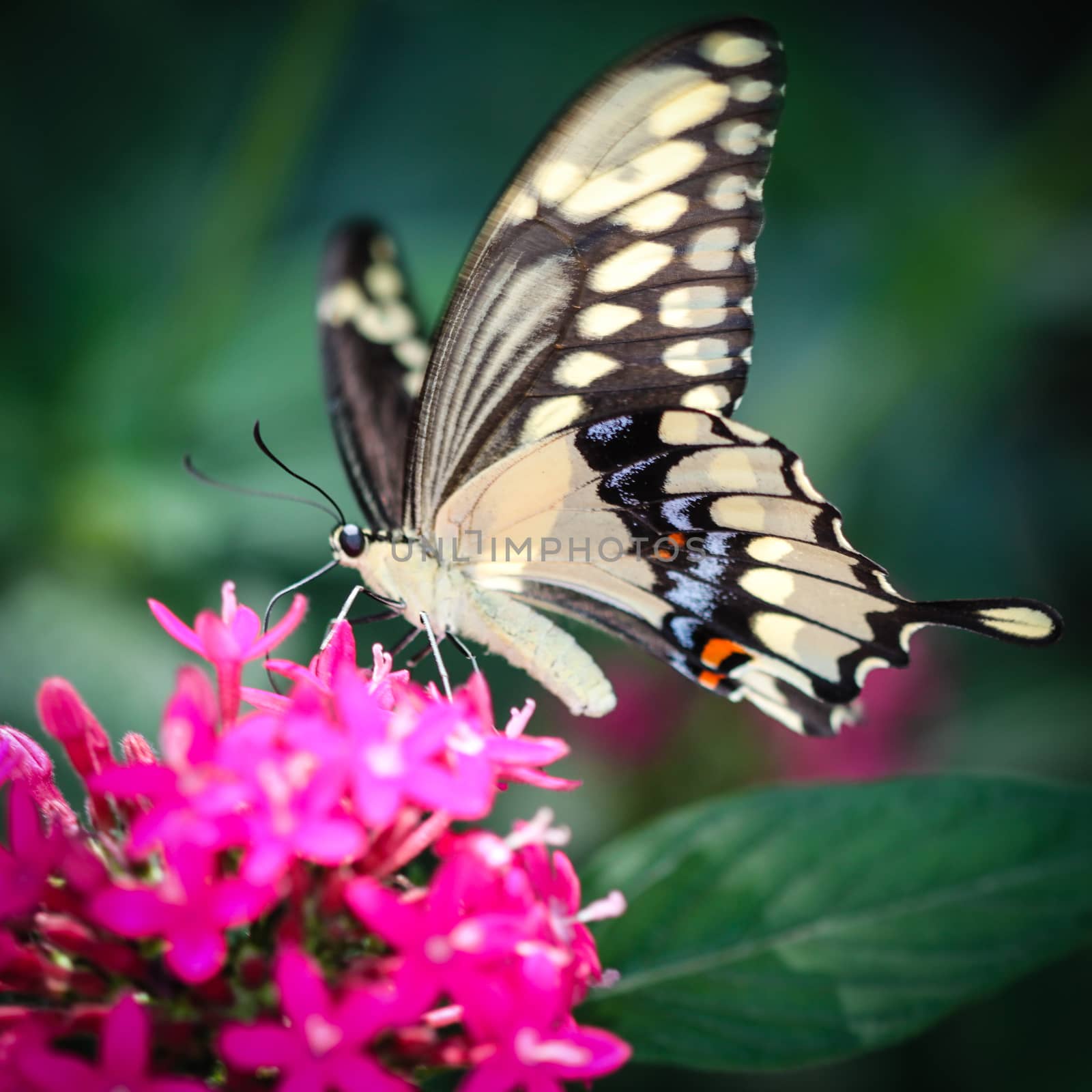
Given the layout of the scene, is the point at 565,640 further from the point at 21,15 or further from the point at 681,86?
the point at 21,15

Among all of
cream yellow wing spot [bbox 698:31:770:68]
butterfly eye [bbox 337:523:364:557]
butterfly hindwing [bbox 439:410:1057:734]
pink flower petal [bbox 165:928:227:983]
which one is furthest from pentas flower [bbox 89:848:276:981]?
cream yellow wing spot [bbox 698:31:770:68]

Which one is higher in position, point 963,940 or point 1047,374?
point 1047,374

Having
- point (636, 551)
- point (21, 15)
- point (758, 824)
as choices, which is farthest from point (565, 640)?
point (21, 15)

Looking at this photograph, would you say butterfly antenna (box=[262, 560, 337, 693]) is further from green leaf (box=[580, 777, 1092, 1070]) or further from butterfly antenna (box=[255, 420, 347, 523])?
green leaf (box=[580, 777, 1092, 1070])

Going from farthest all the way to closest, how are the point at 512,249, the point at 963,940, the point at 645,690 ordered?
the point at 645,690 < the point at 512,249 < the point at 963,940

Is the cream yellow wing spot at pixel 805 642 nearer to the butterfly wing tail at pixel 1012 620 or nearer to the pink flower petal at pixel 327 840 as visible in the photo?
the butterfly wing tail at pixel 1012 620

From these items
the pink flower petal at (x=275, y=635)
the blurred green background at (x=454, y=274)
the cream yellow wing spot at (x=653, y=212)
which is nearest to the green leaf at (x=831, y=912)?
the pink flower petal at (x=275, y=635)
